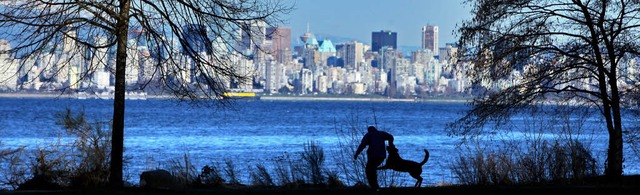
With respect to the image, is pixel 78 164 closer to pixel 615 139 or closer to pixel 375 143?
pixel 375 143

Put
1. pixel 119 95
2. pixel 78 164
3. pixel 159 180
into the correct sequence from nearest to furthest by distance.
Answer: pixel 119 95 → pixel 78 164 → pixel 159 180

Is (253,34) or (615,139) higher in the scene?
(253,34)

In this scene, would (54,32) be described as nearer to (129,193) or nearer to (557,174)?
(129,193)

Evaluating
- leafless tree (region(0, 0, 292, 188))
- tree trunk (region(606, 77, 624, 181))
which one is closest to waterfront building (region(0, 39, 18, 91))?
leafless tree (region(0, 0, 292, 188))

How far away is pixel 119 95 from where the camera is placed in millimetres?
18469

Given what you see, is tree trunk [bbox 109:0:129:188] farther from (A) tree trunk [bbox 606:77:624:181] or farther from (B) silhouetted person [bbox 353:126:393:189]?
(A) tree trunk [bbox 606:77:624:181]

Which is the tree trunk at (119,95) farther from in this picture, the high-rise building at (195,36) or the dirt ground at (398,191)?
the high-rise building at (195,36)

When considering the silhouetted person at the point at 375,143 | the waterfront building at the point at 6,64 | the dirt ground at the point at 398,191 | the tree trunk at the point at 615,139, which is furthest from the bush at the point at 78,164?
the tree trunk at the point at 615,139

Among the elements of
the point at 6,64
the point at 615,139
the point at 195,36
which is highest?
the point at 195,36

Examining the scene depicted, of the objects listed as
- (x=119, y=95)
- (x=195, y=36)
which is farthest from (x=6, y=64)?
(x=195, y=36)

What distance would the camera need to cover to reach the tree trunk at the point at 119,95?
18.2 m

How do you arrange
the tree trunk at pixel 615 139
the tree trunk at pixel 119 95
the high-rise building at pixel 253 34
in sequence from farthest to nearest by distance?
the tree trunk at pixel 615 139 → the high-rise building at pixel 253 34 → the tree trunk at pixel 119 95

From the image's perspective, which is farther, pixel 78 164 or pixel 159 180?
pixel 159 180

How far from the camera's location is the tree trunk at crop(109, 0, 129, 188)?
18.2m
